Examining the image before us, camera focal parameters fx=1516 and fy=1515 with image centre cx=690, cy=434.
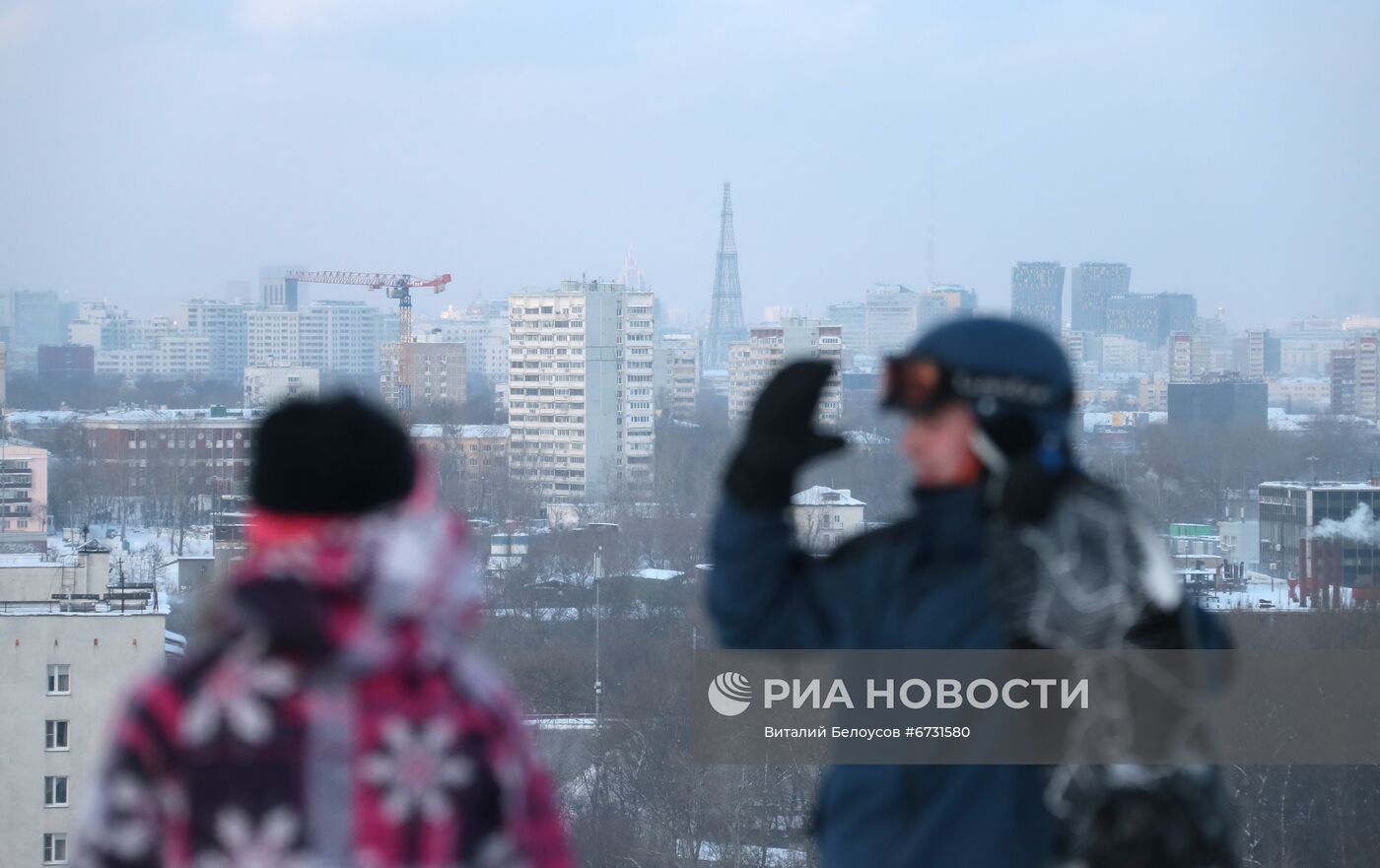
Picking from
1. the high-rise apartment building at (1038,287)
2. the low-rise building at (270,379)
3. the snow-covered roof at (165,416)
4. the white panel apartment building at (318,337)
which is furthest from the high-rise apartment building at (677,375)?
the snow-covered roof at (165,416)

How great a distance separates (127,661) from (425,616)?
6.00 meters

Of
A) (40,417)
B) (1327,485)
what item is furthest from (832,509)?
(40,417)

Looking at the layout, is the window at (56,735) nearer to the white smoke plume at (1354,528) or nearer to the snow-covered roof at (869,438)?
the snow-covered roof at (869,438)

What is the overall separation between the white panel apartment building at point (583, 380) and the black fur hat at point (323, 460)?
739 inches

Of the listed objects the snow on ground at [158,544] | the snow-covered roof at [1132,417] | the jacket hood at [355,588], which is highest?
the snow-covered roof at [1132,417]

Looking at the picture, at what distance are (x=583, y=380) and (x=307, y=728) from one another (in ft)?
72.8

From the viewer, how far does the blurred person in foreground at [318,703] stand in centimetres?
70

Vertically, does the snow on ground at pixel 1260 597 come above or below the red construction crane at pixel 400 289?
below

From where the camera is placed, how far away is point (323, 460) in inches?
28.1

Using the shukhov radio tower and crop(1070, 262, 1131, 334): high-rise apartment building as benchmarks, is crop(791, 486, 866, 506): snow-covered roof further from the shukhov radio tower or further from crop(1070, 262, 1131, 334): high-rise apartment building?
the shukhov radio tower

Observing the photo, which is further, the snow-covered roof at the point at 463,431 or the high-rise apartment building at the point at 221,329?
the high-rise apartment building at the point at 221,329

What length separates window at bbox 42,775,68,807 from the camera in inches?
244

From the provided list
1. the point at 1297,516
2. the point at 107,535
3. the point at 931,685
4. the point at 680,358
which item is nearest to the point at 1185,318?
the point at 680,358

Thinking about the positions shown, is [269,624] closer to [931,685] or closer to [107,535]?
[931,685]
